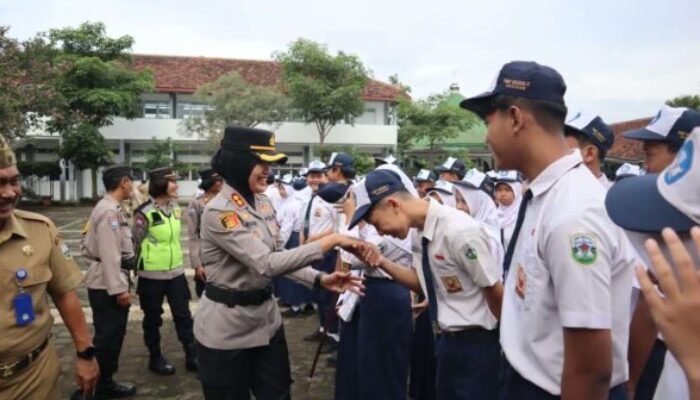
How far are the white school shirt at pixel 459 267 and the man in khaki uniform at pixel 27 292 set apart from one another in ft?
6.42

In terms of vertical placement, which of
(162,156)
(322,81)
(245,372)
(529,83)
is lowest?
(245,372)

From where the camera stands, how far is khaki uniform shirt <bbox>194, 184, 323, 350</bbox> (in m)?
2.93

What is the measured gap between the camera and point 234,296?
3.08 m

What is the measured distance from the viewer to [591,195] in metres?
1.73

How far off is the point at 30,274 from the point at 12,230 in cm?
23

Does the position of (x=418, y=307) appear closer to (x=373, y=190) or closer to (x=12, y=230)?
(x=373, y=190)

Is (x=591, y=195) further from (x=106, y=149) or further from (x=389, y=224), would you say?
(x=106, y=149)

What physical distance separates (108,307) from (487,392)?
130 inches

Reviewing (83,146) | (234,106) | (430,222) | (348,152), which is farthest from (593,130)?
(348,152)

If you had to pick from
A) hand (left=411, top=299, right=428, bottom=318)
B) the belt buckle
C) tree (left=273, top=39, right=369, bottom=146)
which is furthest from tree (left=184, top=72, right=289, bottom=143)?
the belt buckle

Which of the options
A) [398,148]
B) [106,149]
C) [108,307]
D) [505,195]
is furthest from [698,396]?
[398,148]

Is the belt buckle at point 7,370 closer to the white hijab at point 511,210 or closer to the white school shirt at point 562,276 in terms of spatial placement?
the white school shirt at point 562,276

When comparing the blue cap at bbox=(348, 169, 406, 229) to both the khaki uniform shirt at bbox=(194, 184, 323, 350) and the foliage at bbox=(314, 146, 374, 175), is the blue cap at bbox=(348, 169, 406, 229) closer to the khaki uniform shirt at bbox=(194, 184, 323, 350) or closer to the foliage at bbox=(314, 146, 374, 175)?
the khaki uniform shirt at bbox=(194, 184, 323, 350)

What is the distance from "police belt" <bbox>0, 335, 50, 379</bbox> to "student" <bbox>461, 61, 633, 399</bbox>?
2230mm
